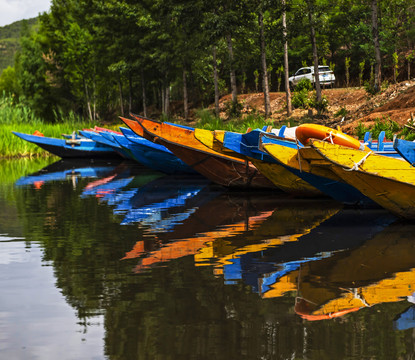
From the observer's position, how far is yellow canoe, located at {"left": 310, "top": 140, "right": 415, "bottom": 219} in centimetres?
951

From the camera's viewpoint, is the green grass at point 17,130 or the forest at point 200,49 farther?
the green grass at point 17,130

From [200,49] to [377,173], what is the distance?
2520 centimetres

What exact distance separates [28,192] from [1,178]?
4812 mm

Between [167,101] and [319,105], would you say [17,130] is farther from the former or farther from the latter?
[319,105]

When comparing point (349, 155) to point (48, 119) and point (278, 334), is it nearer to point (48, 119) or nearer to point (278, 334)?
point (278, 334)

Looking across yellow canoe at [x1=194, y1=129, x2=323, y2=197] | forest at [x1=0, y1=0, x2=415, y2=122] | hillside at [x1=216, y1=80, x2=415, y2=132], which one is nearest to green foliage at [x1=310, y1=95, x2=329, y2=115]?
hillside at [x1=216, y1=80, x2=415, y2=132]

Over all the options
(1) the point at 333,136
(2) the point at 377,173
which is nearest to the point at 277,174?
(1) the point at 333,136

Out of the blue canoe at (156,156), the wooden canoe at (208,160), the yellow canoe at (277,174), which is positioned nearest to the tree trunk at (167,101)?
the blue canoe at (156,156)

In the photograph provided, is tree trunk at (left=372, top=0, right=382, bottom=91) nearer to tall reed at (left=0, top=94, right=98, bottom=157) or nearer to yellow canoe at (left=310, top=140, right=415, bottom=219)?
tall reed at (left=0, top=94, right=98, bottom=157)

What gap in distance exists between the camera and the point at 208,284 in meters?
6.49

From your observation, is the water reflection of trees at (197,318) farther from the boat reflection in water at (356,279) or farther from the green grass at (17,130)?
the green grass at (17,130)

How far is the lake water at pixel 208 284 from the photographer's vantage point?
15.7ft

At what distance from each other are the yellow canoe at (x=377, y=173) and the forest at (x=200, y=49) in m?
18.1

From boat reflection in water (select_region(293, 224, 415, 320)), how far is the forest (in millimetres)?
20198
